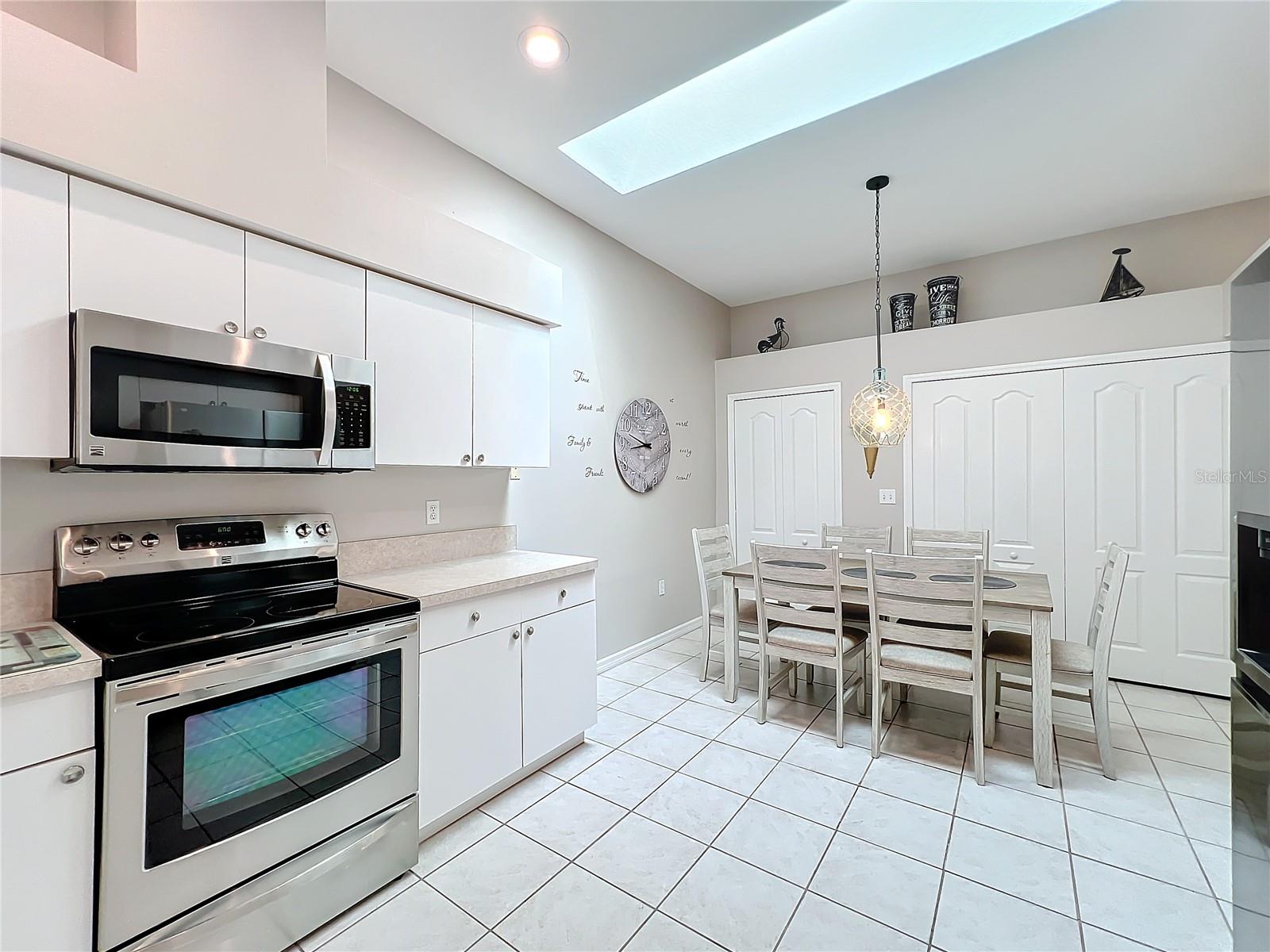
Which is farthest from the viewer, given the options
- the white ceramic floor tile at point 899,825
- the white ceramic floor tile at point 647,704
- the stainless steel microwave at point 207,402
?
the white ceramic floor tile at point 647,704

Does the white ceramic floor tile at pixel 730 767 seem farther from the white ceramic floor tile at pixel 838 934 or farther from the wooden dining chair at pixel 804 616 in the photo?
the white ceramic floor tile at pixel 838 934

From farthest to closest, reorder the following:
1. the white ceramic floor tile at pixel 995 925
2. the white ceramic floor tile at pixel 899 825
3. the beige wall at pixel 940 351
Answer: the beige wall at pixel 940 351 < the white ceramic floor tile at pixel 899 825 < the white ceramic floor tile at pixel 995 925

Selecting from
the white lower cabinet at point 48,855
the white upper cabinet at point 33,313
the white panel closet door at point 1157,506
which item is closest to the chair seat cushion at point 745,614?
the white panel closet door at point 1157,506

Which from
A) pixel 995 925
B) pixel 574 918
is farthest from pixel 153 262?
pixel 995 925

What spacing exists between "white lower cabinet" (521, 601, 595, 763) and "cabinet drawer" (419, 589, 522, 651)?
5.4 inches

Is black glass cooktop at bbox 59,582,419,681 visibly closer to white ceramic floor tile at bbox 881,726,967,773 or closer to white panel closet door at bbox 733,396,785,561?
white ceramic floor tile at bbox 881,726,967,773

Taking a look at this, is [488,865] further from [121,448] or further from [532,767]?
[121,448]

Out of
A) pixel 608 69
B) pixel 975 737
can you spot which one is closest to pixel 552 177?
pixel 608 69

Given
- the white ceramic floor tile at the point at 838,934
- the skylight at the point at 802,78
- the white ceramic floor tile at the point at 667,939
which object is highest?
the skylight at the point at 802,78

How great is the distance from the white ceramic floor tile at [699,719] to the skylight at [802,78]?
2887mm

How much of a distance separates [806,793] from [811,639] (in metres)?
0.75

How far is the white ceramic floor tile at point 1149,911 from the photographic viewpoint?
155 centimetres

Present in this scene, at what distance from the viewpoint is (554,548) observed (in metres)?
3.30

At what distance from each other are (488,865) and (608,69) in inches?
116
